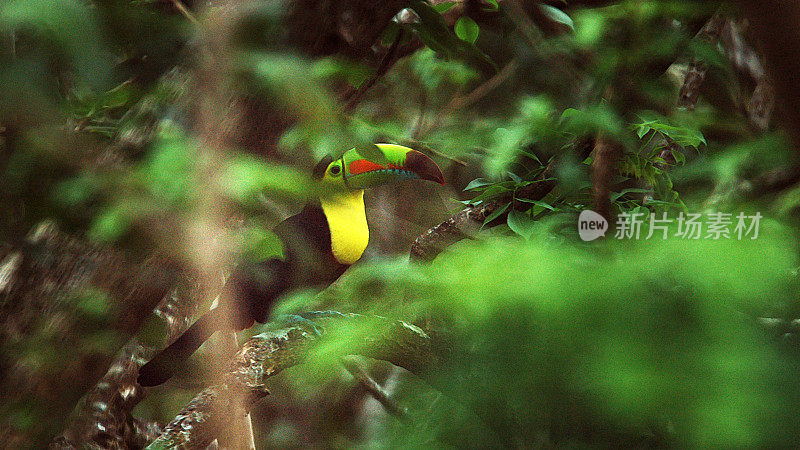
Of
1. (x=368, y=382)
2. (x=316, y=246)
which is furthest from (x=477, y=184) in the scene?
(x=368, y=382)

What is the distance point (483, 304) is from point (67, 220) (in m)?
0.43

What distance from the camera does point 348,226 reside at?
0.93 metres

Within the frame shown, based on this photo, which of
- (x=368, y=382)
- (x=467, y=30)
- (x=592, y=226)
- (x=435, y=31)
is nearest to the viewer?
(x=592, y=226)

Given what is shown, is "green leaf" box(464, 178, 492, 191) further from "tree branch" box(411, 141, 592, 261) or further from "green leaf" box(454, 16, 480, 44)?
"green leaf" box(454, 16, 480, 44)

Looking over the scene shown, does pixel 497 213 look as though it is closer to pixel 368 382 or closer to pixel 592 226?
pixel 592 226

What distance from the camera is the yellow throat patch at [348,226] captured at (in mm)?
918

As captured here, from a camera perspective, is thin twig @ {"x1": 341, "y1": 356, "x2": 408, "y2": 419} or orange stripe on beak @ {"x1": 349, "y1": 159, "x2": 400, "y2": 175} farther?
thin twig @ {"x1": 341, "y1": 356, "x2": 408, "y2": 419}

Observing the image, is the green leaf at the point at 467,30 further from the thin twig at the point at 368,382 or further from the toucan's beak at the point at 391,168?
the thin twig at the point at 368,382

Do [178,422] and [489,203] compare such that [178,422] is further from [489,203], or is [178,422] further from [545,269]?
[545,269]

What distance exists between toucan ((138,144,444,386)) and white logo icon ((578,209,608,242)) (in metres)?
0.31

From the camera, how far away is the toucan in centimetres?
77

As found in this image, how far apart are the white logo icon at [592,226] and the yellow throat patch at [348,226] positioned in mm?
472

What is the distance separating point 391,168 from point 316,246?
177 mm

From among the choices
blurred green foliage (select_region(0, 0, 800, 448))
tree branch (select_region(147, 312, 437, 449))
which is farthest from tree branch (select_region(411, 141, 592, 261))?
tree branch (select_region(147, 312, 437, 449))
